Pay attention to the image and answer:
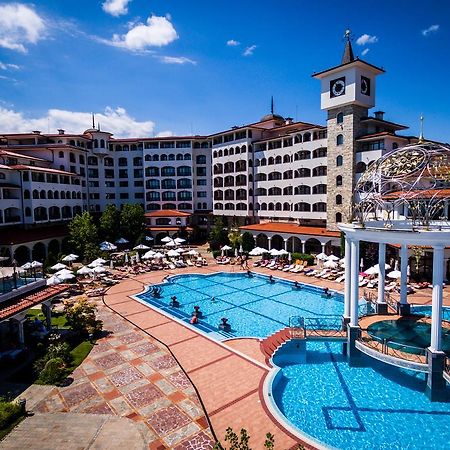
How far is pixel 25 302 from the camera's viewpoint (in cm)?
1914

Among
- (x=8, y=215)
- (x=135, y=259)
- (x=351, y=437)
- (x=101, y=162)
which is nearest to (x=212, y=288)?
(x=135, y=259)

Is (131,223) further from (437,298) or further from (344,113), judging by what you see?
(437,298)

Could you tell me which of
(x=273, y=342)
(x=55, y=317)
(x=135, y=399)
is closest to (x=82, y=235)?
(x=55, y=317)

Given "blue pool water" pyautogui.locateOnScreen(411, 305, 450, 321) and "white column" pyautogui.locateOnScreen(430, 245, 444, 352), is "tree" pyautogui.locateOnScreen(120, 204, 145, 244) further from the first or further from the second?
"white column" pyautogui.locateOnScreen(430, 245, 444, 352)

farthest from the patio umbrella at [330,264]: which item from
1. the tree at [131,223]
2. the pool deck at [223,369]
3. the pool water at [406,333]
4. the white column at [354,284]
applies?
the tree at [131,223]

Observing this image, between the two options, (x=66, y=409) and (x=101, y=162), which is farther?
(x=101, y=162)

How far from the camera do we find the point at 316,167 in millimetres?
47500

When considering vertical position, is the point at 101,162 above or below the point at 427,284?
above

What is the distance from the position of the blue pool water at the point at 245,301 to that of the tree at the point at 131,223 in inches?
727

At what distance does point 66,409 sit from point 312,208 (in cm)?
4122

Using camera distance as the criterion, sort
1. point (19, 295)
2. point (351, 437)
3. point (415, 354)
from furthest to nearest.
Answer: point (19, 295) < point (415, 354) < point (351, 437)

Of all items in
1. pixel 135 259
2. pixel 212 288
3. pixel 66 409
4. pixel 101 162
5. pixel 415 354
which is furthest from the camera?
pixel 101 162

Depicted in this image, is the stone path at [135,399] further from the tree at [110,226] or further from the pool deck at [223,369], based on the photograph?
the tree at [110,226]

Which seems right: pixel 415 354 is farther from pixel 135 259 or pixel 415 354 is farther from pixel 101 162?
pixel 101 162
